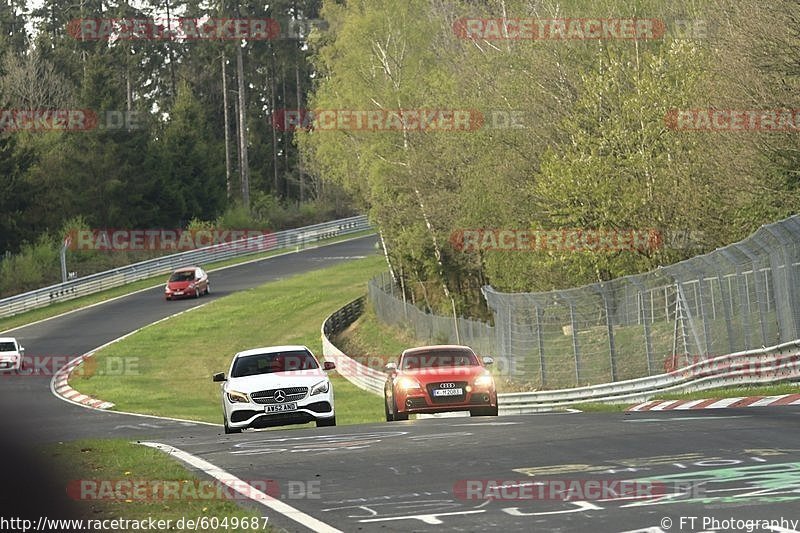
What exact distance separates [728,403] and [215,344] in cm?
3725

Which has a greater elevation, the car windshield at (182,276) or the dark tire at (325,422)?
the car windshield at (182,276)

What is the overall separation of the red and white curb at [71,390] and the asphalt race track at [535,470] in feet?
72.5

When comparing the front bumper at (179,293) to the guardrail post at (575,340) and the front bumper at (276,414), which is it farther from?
the front bumper at (276,414)

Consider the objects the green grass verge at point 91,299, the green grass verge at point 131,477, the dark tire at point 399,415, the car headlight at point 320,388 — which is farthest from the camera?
the green grass verge at point 91,299

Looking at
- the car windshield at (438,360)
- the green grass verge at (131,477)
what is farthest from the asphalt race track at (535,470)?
the car windshield at (438,360)

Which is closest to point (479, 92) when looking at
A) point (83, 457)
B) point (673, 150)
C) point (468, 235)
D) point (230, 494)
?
point (468, 235)

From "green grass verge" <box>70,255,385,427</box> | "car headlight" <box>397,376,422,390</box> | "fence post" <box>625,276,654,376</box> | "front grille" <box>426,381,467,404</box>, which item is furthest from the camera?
"green grass verge" <box>70,255,385,427</box>

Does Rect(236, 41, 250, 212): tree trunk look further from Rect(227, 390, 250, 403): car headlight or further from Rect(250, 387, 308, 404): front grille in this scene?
Rect(250, 387, 308, 404): front grille

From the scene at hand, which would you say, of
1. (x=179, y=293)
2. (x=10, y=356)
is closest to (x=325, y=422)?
(x=10, y=356)

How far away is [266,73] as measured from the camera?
122 metres

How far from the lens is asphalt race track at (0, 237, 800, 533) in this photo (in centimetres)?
903

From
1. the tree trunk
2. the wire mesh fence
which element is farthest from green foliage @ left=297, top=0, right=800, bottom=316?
the tree trunk

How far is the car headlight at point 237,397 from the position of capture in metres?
21.1

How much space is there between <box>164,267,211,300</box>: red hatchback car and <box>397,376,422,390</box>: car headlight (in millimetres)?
45391
